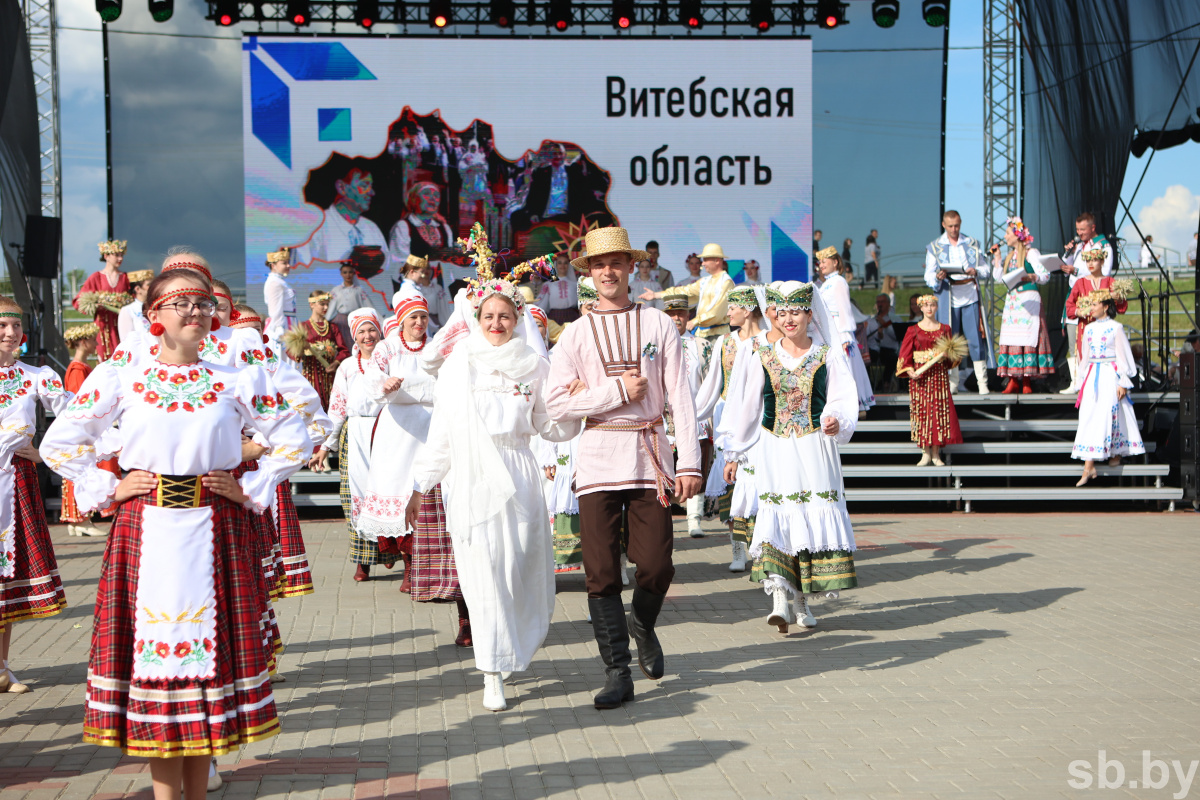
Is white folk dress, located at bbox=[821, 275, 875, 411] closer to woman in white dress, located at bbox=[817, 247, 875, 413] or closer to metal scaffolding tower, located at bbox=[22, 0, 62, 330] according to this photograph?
woman in white dress, located at bbox=[817, 247, 875, 413]

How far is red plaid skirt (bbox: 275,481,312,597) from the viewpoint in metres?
6.14

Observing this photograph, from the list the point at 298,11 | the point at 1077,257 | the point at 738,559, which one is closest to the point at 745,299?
the point at 738,559

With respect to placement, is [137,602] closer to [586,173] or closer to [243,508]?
[243,508]

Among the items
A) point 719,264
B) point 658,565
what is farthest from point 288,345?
point 658,565

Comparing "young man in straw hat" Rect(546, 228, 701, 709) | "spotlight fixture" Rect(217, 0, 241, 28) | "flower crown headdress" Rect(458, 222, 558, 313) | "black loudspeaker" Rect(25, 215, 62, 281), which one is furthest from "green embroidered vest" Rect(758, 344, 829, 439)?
"spotlight fixture" Rect(217, 0, 241, 28)

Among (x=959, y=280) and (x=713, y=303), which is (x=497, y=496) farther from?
(x=959, y=280)

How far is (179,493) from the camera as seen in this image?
343 centimetres

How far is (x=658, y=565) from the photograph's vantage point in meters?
5.07

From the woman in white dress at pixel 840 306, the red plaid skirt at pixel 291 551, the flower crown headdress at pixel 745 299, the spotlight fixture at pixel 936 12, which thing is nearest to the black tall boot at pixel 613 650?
the red plaid skirt at pixel 291 551

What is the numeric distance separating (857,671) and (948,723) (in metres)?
0.96

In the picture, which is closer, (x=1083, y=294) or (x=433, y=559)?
(x=433, y=559)

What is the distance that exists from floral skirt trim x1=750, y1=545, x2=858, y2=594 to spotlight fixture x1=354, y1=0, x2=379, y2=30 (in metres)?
12.6

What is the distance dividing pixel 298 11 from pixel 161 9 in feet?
6.26

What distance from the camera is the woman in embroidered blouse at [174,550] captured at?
3354 mm
